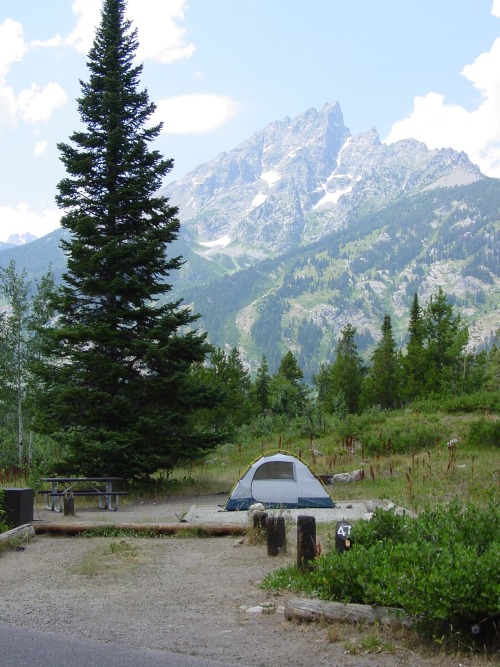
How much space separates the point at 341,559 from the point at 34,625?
10.00 ft

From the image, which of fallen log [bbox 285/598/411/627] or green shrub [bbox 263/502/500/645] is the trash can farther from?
fallen log [bbox 285/598/411/627]

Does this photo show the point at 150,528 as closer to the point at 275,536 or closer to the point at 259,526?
the point at 259,526

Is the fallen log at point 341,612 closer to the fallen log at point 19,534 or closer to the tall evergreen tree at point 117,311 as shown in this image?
the fallen log at point 19,534

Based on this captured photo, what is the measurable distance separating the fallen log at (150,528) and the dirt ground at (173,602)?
0.26 metres

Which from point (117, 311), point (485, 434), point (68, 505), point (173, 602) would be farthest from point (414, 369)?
point (173, 602)

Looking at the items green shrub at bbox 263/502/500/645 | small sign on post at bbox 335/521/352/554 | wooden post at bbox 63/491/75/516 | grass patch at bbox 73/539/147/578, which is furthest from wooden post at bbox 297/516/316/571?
wooden post at bbox 63/491/75/516

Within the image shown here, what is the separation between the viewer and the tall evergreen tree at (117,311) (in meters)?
18.2

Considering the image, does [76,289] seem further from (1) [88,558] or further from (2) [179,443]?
(1) [88,558]

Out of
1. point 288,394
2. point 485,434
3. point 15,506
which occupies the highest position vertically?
point 288,394

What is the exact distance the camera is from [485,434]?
22.2 metres

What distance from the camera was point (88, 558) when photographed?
966cm

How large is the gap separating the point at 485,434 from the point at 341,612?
1745cm

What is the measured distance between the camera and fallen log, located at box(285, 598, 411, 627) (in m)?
5.91

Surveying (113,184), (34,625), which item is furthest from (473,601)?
(113,184)
